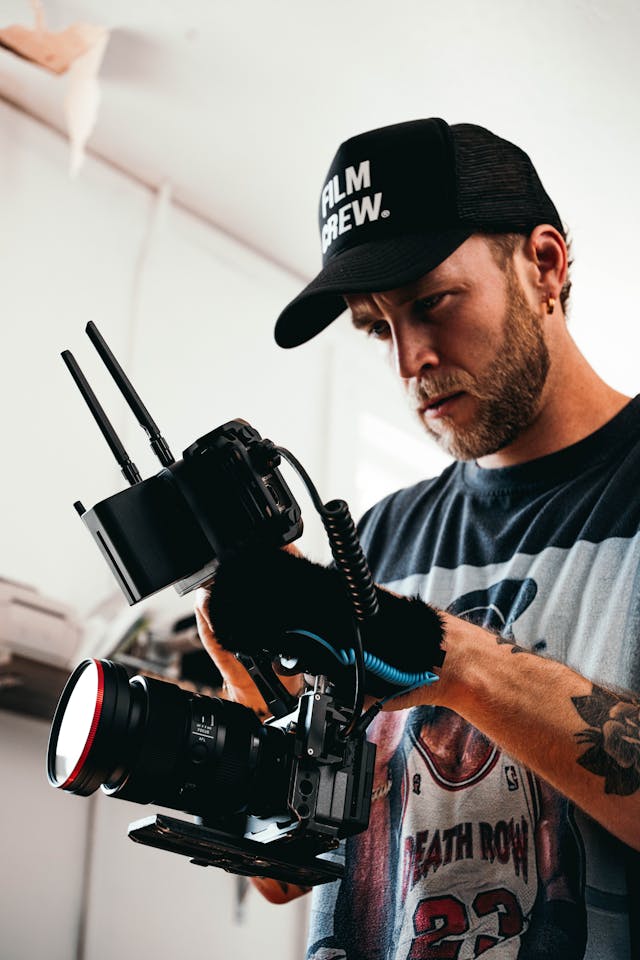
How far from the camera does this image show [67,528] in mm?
2244

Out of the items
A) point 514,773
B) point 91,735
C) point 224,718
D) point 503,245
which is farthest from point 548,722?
point 503,245

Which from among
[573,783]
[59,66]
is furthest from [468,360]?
[59,66]

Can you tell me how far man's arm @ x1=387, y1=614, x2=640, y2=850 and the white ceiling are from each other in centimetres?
158

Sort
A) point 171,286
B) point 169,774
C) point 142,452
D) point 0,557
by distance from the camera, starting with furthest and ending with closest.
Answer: point 171,286 < point 142,452 < point 0,557 < point 169,774

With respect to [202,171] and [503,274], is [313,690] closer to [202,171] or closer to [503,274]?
[503,274]

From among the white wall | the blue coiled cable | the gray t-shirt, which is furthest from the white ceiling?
the blue coiled cable

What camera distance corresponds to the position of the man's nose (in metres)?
1.21

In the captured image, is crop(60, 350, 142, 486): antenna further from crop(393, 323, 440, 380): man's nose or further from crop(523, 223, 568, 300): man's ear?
crop(523, 223, 568, 300): man's ear

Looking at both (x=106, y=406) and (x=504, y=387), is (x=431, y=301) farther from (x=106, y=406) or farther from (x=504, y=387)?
(x=106, y=406)

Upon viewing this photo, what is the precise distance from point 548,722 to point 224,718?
27 cm

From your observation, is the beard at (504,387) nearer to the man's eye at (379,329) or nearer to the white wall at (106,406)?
the man's eye at (379,329)

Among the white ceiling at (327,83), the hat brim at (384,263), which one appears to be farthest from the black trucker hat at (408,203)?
the white ceiling at (327,83)

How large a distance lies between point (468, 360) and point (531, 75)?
126cm

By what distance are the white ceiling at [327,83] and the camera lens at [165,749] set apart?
1677 mm
